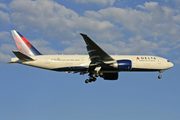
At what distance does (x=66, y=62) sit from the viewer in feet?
146

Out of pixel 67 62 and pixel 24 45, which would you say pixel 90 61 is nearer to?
pixel 67 62

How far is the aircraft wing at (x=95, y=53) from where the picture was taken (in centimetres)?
3831

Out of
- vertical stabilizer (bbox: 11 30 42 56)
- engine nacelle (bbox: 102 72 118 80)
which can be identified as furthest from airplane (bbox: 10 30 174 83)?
engine nacelle (bbox: 102 72 118 80)

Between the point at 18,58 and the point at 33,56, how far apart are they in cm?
309

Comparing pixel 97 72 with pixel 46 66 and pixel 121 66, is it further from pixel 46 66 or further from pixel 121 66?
pixel 46 66

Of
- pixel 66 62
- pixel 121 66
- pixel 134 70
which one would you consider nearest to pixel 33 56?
pixel 66 62

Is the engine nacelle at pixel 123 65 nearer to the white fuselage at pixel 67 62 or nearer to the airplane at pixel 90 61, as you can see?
the airplane at pixel 90 61

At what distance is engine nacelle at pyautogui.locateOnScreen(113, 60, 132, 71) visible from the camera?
43.6 metres

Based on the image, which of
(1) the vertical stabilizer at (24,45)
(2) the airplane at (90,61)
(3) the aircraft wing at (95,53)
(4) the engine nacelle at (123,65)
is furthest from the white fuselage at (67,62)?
(1) the vertical stabilizer at (24,45)

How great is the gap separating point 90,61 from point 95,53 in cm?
420

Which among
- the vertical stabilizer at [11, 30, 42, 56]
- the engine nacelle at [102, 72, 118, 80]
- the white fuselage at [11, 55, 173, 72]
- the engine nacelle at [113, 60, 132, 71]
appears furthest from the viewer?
the engine nacelle at [102, 72, 118, 80]

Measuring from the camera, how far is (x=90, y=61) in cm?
4525

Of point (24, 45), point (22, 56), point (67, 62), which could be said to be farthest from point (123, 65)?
point (24, 45)

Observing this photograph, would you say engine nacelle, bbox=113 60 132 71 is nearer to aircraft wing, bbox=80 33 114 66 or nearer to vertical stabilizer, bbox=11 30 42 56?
aircraft wing, bbox=80 33 114 66
